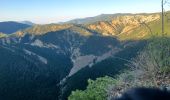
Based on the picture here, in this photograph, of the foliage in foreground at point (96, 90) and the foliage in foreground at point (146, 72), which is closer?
the foliage in foreground at point (146, 72)

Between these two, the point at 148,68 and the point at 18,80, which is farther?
the point at 18,80

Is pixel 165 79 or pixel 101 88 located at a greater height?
pixel 165 79

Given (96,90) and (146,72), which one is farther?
(96,90)

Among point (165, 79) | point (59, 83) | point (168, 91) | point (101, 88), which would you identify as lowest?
point (59, 83)

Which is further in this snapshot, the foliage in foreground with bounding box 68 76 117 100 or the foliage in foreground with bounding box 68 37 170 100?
the foliage in foreground with bounding box 68 76 117 100

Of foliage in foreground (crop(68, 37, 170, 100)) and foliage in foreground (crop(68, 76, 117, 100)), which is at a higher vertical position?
foliage in foreground (crop(68, 37, 170, 100))

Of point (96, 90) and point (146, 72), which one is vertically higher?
point (146, 72)

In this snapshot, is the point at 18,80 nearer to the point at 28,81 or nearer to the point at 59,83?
the point at 28,81

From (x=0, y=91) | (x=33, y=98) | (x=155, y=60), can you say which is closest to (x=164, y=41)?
(x=155, y=60)

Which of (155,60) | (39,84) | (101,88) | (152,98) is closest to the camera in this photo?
(152,98)

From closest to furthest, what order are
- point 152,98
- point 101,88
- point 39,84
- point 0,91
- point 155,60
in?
point 152,98
point 155,60
point 101,88
point 0,91
point 39,84

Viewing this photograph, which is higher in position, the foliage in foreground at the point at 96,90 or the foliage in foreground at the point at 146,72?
the foliage in foreground at the point at 146,72
